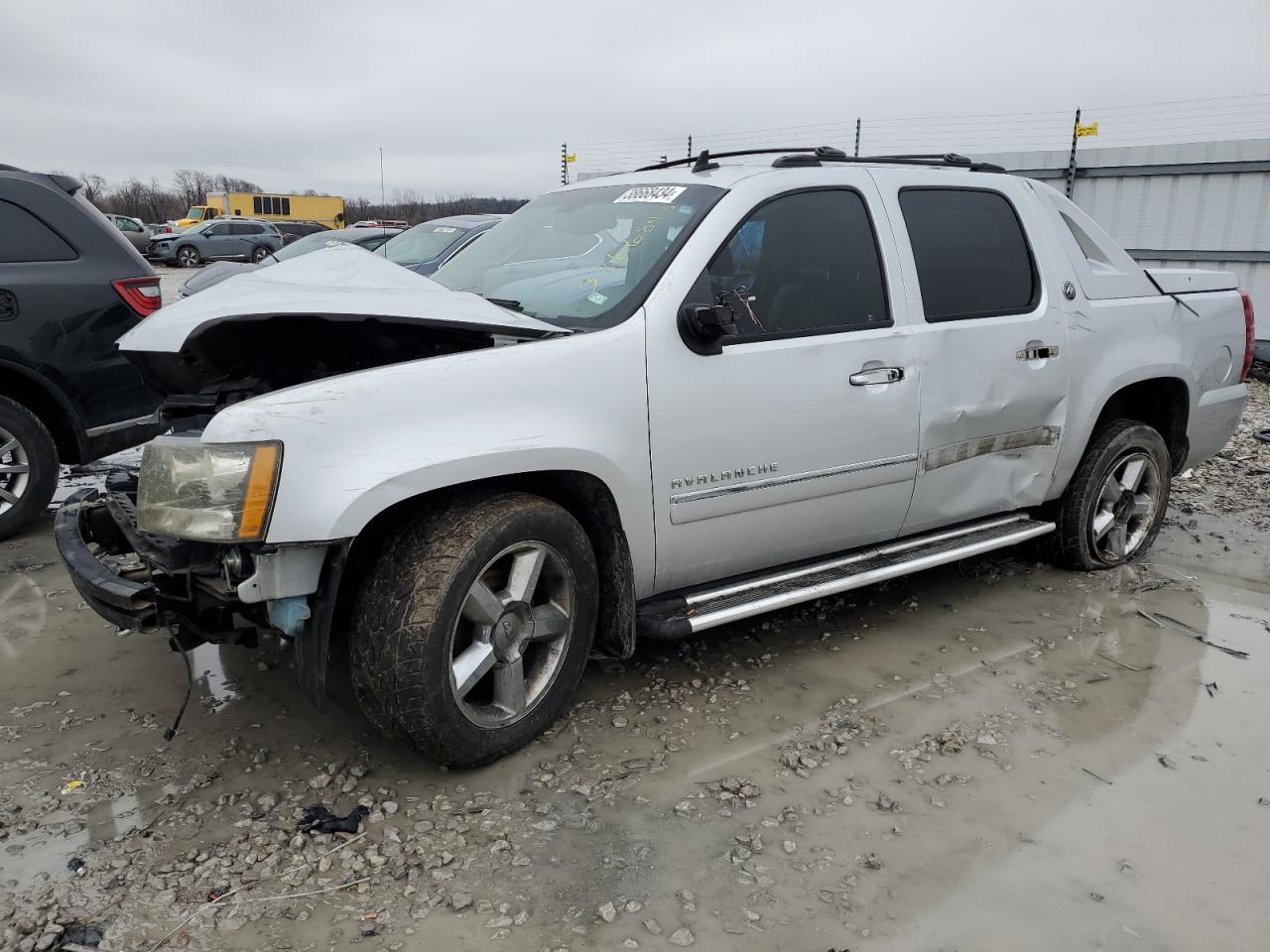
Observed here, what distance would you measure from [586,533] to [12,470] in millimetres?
3538

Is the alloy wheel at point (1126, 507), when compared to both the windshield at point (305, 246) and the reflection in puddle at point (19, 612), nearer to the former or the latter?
the reflection in puddle at point (19, 612)

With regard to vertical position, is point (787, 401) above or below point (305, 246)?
below

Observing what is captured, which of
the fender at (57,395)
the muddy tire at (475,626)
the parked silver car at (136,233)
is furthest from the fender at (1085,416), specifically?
the parked silver car at (136,233)

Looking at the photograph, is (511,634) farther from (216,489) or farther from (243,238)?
(243,238)

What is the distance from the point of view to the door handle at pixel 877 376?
354 cm

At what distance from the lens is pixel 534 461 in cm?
287

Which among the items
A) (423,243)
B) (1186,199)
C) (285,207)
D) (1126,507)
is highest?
(285,207)

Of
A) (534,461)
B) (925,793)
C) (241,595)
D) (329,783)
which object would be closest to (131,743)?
(329,783)

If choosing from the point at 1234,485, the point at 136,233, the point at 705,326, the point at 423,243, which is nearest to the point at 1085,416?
the point at 705,326

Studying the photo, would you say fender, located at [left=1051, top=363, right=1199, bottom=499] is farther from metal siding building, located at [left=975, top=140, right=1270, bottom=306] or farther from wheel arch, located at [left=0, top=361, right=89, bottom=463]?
metal siding building, located at [left=975, top=140, right=1270, bottom=306]

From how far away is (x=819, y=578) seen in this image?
11.8 ft

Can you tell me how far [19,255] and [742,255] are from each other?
12.8ft

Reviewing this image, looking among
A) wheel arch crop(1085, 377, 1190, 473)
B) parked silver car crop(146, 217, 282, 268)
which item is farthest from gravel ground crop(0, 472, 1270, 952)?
parked silver car crop(146, 217, 282, 268)

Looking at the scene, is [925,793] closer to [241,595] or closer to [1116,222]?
[241,595]
